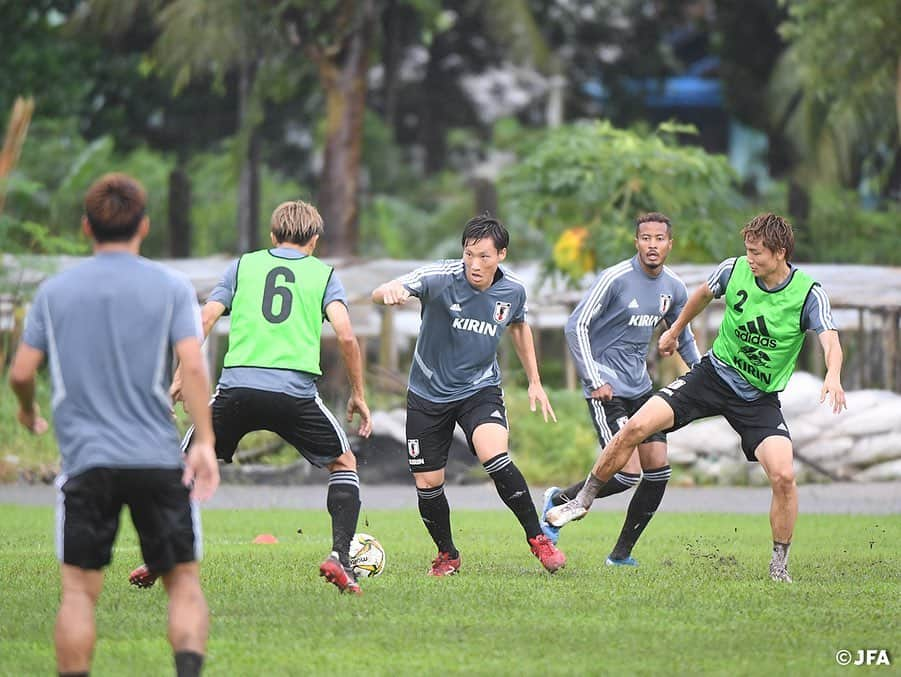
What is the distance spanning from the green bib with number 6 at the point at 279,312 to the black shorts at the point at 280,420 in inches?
6.6

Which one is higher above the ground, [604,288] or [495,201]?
[495,201]

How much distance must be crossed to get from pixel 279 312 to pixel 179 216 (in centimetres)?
1718

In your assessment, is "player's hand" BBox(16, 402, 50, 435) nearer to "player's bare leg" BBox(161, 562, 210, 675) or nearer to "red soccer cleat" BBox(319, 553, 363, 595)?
"player's bare leg" BBox(161, 562, 210, 675)

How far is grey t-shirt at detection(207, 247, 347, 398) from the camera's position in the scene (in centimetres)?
812

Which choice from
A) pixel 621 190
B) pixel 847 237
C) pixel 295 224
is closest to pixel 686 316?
pixel 295 224

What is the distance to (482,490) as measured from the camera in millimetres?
17344

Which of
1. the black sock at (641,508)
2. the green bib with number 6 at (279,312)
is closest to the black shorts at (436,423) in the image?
the green bib with number 6 at (279,312)

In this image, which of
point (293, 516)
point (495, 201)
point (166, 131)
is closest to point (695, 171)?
point (495, 201)

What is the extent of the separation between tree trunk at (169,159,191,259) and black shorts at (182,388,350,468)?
16693 millimetres

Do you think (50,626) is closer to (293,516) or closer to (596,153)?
(293,516)

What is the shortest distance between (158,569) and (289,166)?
3262cm

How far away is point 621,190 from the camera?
20.4 meters

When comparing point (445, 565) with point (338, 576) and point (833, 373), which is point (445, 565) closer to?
point (338, 576)

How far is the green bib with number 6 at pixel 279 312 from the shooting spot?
8109 millimetres
